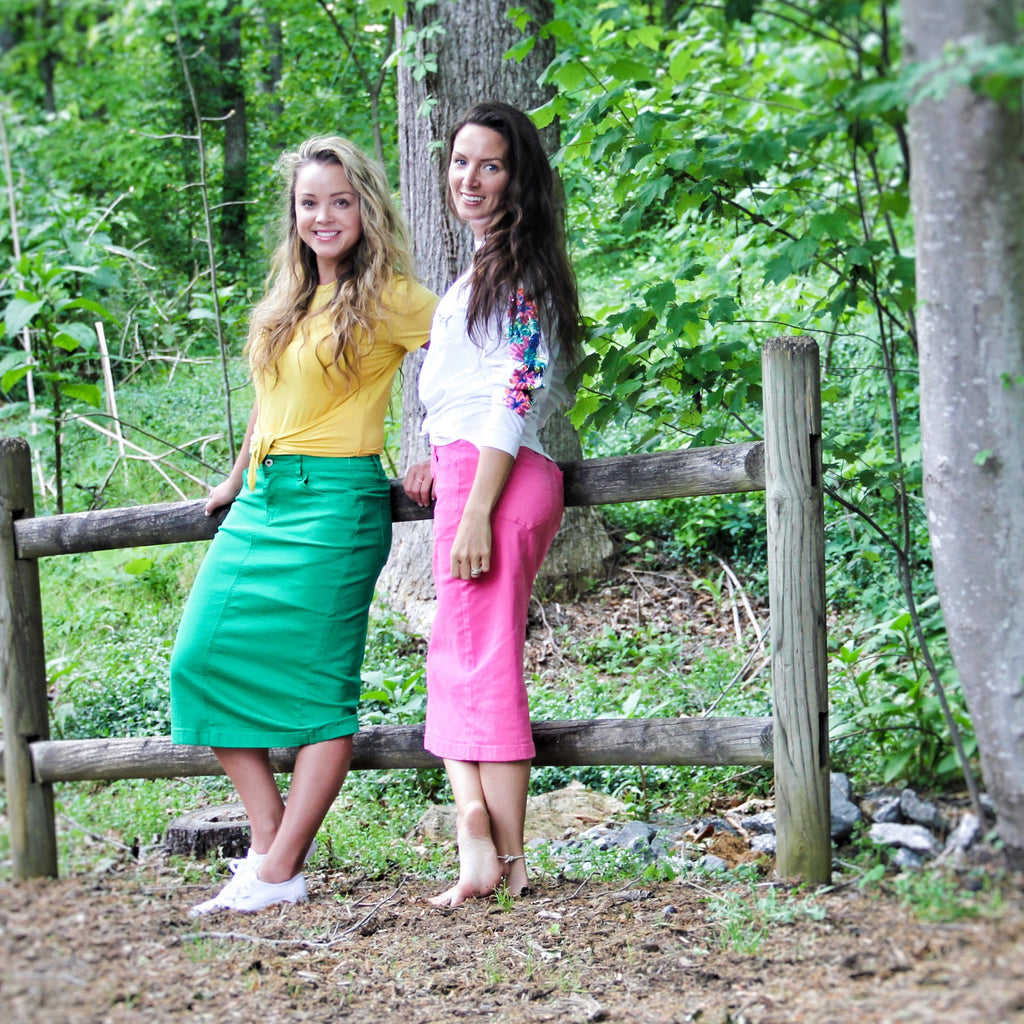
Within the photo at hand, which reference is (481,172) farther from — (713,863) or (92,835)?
(92,835)

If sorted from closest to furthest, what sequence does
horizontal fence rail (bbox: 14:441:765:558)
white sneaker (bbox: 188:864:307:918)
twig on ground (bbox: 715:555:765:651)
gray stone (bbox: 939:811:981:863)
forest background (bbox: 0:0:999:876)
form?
gray stone (bbox: 939:811:981:863) → forest background (bbox: 0:0:999:876) → horizontal fence rail (bbox: 14:441:765:558) → white sneaker (bbox: 188:864:307:918) → twig on ground (bbox: 715:555:765:651)

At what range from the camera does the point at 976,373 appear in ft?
6.15

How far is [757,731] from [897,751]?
40 centimetres

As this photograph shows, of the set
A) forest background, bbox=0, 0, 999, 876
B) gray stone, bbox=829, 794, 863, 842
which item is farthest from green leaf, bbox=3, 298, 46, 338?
gray stone, bbox=829, 794, 863, 842

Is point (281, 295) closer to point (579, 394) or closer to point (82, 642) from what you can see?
point (579, 394)

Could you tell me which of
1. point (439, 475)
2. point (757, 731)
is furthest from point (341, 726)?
point (757, 731)

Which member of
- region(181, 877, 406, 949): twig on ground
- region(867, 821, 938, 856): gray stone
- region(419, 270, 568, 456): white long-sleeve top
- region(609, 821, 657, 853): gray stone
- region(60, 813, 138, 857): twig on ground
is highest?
region(419, 270, 568, 456): white long-sleeve top

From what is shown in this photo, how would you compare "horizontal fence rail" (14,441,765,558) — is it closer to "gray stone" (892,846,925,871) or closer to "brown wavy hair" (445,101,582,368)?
"brown wavy hair" (445,101,582,368)

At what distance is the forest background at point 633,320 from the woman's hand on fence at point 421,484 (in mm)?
475

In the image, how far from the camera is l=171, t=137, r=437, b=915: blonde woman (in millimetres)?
2838

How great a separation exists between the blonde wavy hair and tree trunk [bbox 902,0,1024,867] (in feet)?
4.81

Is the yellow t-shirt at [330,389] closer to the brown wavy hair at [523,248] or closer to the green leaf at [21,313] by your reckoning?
the brown wavy hair at [523,248]

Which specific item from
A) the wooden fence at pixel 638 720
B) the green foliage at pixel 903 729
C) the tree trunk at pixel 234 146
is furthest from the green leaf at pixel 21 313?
the tree trunk at pixel 234 146

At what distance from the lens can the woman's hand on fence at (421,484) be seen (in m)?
2.92
